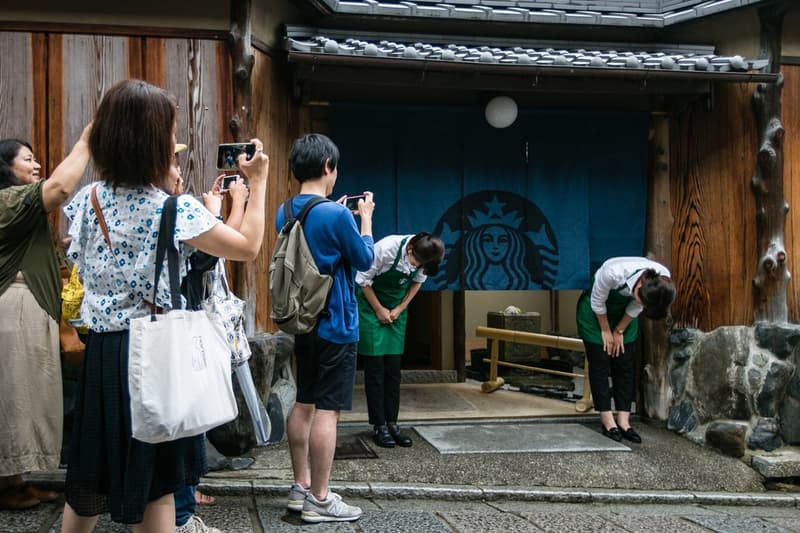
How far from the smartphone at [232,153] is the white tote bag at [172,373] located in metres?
0.60

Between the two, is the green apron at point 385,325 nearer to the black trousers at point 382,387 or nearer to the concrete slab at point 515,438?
the black trousers at point 382,387

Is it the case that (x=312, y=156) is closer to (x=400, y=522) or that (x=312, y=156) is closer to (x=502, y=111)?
(x=400, y=522)

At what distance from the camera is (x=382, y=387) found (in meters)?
6.84

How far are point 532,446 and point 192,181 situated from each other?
12.6ft

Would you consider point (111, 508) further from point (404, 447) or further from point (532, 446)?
point (532, 446)

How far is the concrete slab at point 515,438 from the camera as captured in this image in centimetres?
676

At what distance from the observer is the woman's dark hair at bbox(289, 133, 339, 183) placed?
4594 millimetres

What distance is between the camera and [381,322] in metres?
6.87

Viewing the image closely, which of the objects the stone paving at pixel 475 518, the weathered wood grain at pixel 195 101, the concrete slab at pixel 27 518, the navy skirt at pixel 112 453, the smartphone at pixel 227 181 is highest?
the weathered wood grain at pixel 195 101

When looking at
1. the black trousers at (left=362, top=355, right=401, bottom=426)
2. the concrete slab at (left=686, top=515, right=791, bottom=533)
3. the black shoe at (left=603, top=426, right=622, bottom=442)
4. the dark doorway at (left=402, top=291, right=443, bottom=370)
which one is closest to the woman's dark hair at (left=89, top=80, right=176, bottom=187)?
the black trousers at (left=362, top=355, right=401, bottom=426)

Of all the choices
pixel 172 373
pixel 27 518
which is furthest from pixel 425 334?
pixel 172 373

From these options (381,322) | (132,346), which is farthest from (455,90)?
(132,346)

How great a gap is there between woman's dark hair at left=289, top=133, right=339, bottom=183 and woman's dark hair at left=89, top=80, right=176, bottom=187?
5.59ft

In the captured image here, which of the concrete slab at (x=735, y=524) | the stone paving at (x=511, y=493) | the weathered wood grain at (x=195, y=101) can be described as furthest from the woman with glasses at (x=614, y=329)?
the weathered wood grain at (x=195, y=101)
